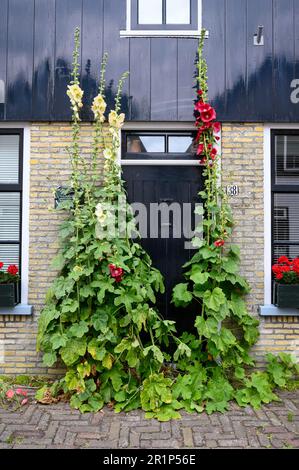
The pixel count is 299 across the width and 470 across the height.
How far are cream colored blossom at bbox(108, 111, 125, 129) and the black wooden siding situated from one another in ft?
1.14

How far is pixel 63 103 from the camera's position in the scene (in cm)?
471

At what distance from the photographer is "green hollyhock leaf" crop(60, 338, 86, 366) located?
4023 mm

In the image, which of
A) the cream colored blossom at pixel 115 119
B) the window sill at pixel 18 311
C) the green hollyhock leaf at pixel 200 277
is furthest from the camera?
the window sill at pixel 18 311

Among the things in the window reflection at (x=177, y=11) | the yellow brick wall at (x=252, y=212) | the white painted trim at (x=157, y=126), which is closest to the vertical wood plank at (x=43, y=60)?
the white painted trim at (x=157, y=126)

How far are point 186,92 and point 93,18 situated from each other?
1366 millimetres

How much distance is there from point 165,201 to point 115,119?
42.4 inches

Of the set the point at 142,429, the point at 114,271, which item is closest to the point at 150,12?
the point at 114,271

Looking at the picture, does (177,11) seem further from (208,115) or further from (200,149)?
(200,149)

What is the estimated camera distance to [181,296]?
14.4ft

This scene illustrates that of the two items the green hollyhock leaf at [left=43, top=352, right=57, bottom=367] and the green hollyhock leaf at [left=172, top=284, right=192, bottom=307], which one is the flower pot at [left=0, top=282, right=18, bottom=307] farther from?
the green hollyhock leaf at [left=172, top=284, right=192, bottom=307]

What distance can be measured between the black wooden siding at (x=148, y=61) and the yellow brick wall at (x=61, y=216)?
0.26 m

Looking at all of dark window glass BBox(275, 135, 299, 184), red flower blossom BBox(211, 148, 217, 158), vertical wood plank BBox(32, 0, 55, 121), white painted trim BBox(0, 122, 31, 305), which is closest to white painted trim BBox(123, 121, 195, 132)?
red flower blossom BBox(211, 148, 217, 158)

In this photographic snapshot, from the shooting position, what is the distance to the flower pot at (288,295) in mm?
4531

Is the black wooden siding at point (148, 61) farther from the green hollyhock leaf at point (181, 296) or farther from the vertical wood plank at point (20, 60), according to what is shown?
the green hollyhock leaf at point (181, 296)
